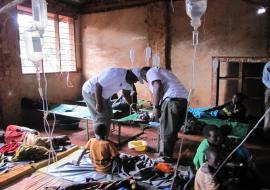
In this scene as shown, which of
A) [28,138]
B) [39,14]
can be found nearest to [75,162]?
[28,138]

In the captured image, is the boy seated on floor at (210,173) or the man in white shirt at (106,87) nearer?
the boy seated on floor at (210,173)

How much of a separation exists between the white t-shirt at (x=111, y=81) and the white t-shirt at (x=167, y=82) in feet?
1.23

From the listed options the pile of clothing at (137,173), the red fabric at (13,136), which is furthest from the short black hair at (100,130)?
the red fabric at (13,136)

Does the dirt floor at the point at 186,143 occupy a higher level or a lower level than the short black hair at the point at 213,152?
lower

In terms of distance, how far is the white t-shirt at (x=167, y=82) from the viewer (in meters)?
3.32

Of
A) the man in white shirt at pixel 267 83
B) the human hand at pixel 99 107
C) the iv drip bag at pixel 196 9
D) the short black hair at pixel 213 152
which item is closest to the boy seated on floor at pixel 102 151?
the human hand at pixel 99 107

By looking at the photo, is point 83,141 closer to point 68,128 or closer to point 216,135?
point 68,128

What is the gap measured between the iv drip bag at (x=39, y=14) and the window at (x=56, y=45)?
374cm

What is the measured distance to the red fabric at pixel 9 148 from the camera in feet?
12.0

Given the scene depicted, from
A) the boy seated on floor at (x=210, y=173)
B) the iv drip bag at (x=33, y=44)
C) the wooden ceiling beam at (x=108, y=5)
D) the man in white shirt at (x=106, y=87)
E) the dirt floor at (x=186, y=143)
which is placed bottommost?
the dirt floor at (x=186, y=143)

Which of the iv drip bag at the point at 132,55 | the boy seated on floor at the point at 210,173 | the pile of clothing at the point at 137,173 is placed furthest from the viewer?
the iv drip bag at the point at 132,55

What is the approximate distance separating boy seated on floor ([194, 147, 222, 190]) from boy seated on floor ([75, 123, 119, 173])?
46.2 inches

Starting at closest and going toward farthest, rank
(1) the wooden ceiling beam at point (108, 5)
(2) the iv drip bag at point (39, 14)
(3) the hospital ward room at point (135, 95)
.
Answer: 1. (2) the iv drip bag at point (39, 14)
2. (3) the hospital ward room at point (135, 95)
3. (1) the wooden ceiling beam at point (108, 5)

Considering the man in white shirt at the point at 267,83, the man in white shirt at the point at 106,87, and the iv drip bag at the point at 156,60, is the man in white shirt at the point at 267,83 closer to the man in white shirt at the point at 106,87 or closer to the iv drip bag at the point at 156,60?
the man in white shirt at the point at 106,87
